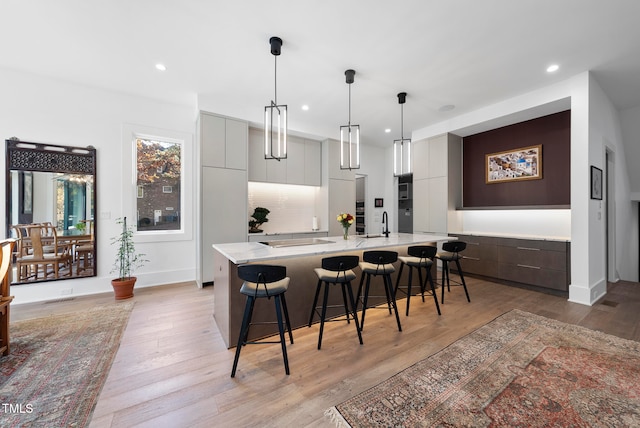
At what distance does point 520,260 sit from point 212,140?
17.7 feet

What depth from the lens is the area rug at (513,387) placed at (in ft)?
5.18

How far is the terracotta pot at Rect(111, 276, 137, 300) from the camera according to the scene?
364cm

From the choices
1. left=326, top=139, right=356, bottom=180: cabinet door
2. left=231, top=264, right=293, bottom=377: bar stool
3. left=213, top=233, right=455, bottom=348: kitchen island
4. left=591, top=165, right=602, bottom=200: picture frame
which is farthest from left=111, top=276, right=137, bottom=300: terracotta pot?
left=591, top=165, right=602, bottom=200: picture frame

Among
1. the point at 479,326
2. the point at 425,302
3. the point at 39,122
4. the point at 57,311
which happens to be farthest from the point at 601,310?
the point at 39,122

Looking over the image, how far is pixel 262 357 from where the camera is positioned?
2.22 meters

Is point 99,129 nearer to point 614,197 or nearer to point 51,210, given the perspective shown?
point 51,210

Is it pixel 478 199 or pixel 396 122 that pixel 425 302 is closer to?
pixel 478 199

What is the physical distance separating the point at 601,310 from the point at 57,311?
6.91 meters

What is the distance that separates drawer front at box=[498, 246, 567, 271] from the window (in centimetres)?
573

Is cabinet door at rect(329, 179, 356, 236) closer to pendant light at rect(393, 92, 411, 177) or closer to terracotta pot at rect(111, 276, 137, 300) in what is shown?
pendant light at rect(393, 92, 411, 177)

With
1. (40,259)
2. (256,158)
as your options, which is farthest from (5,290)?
(256,158)

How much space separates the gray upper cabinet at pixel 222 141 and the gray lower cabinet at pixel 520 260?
4406 millimetres

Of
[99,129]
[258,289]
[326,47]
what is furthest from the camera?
[99,129]

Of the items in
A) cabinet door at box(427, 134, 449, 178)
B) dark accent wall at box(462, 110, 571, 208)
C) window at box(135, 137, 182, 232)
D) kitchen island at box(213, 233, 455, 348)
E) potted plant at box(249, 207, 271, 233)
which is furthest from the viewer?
cabinet door at box(427, 134, 449, 178)
